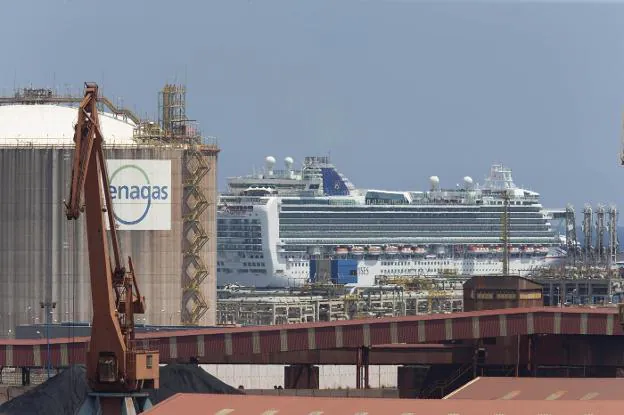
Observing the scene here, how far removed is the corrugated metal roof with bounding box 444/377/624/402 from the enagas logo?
27.4 meters

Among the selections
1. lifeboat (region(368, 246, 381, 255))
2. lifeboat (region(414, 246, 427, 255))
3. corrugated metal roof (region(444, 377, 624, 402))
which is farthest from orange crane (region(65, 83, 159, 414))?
lifeboat (region(414, 246, 427, 255))

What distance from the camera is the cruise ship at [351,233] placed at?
18538cm

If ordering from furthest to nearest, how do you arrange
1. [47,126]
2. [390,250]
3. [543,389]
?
[390,250]
[47,126]
[543,389]

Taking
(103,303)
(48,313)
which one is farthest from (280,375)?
(103,303)

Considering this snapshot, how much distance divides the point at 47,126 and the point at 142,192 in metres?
5.96

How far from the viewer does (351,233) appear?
19125 centimetres

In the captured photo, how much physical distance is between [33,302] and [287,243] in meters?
96.7

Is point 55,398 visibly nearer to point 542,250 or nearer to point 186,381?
point 186,381

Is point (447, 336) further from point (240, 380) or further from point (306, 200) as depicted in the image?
point (306, 200)

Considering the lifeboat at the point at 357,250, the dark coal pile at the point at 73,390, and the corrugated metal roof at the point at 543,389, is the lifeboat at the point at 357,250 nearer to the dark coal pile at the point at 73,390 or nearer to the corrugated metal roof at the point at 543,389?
the dark coal pile at the point at 73,390

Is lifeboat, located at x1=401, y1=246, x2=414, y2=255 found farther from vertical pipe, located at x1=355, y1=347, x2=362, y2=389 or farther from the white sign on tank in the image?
vertical pipe, located at x1=355, y1=347, x2=362, y2=389

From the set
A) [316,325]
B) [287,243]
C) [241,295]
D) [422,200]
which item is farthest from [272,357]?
[422,200]

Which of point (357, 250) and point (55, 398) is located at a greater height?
point (357, 250)

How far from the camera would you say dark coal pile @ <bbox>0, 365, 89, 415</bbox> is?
214 feet
